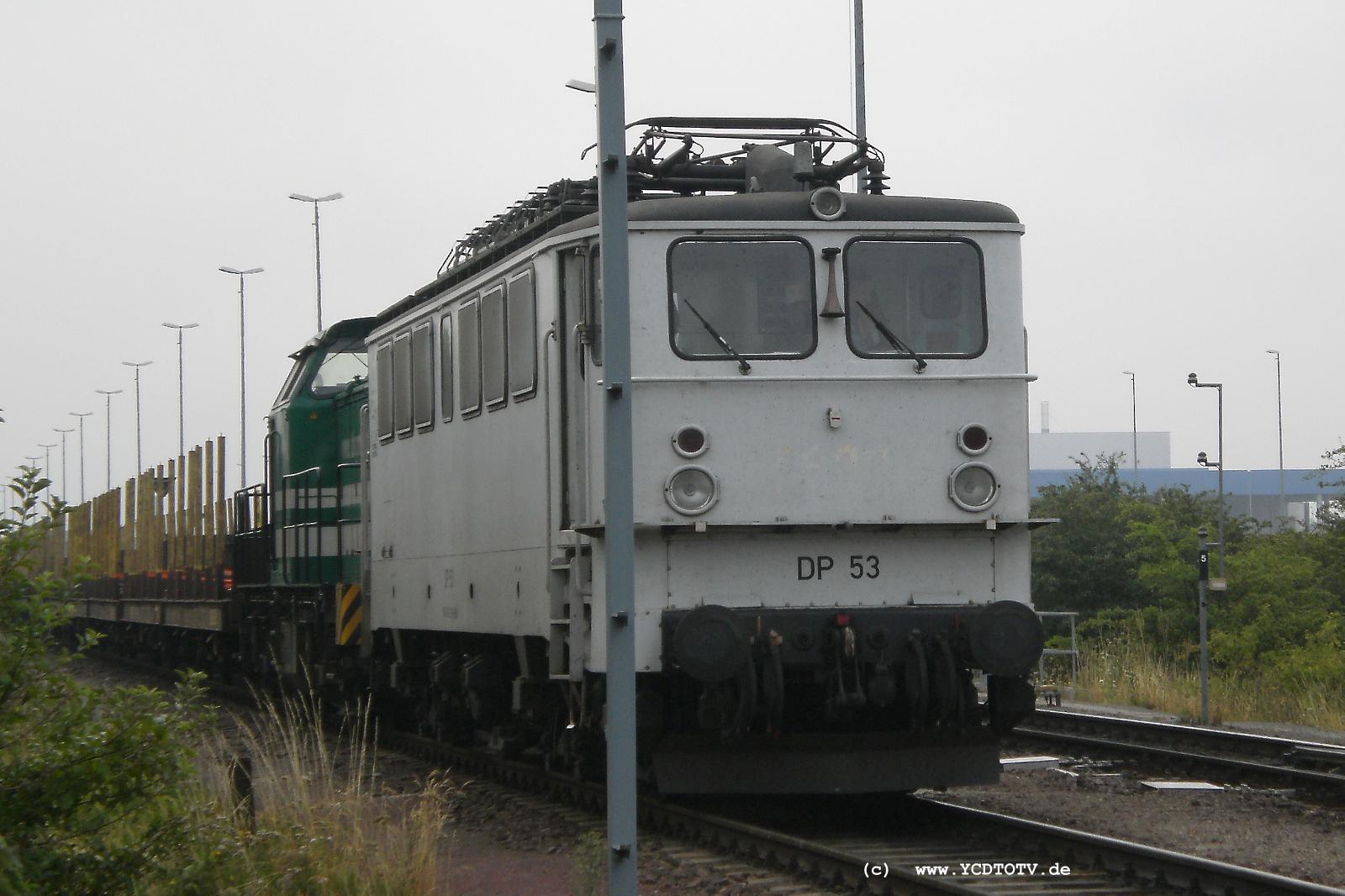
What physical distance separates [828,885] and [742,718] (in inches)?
42.0

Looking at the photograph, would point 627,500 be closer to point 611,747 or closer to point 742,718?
point 611,747

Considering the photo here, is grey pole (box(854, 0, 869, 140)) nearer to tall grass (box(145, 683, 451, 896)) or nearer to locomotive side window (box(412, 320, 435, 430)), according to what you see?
locomotive side window (box(412, 320, 435, 430))

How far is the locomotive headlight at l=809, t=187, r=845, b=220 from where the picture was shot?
938 centimetres

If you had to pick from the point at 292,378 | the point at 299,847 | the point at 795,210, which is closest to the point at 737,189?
the point at 795,210

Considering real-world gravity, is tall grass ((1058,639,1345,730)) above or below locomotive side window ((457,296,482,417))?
below

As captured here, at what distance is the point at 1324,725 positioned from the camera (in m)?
16.7

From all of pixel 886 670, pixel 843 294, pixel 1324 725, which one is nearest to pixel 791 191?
pixel 843 294

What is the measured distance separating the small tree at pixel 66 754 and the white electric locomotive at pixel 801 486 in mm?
2983

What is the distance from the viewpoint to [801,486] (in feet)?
30.1

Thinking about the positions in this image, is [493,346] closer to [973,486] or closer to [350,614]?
[973,486]

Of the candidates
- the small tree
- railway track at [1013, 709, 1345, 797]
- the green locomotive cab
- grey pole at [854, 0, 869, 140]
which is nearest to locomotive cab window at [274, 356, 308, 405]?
the green locomotive cab

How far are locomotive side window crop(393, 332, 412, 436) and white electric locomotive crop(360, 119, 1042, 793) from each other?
3415mm

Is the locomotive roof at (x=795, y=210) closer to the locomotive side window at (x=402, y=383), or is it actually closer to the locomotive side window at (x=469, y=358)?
the locomotive side window at (x=469, y=358)

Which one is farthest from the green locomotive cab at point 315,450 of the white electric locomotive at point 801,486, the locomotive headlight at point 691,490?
the locomotive headlight at point 691,490
